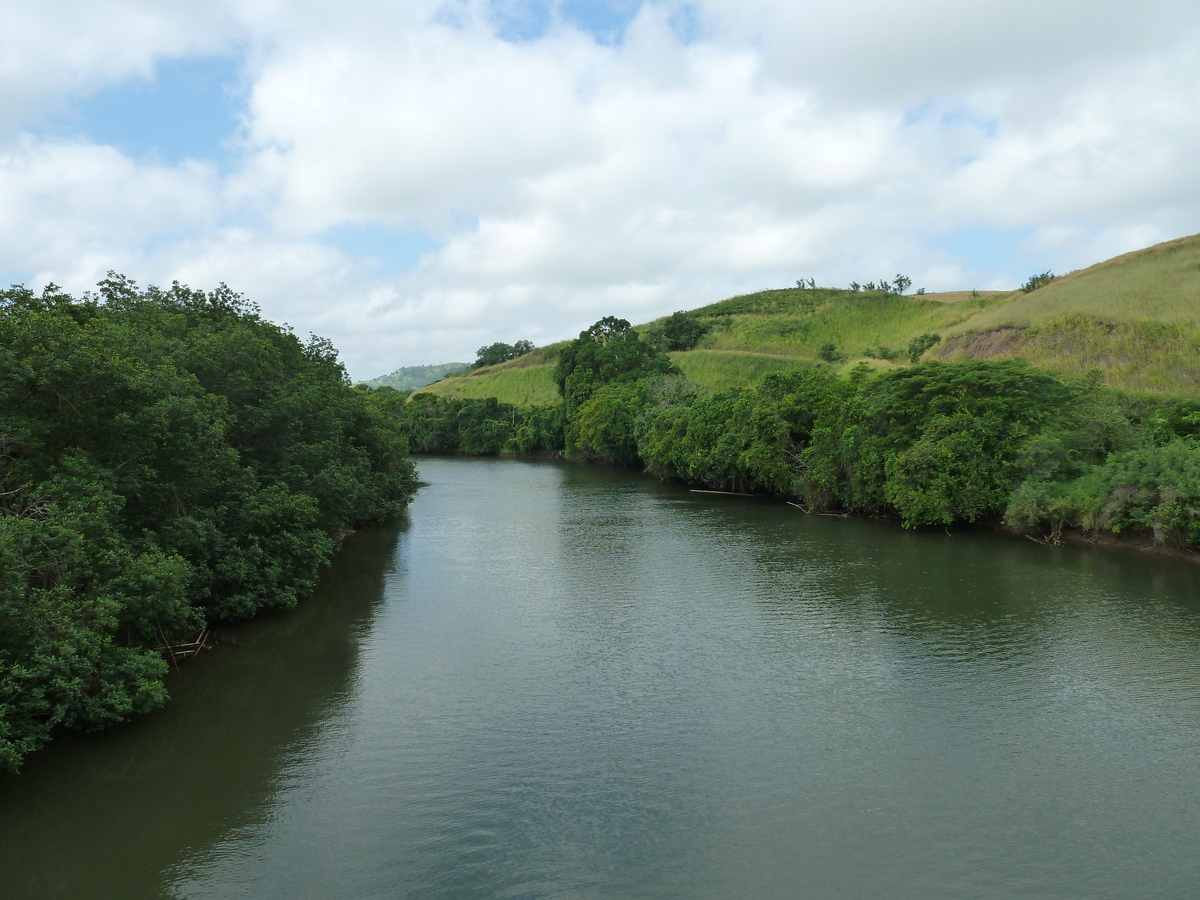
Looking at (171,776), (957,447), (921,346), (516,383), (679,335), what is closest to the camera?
(171,776)

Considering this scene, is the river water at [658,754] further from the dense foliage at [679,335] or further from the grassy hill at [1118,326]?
the dense foliage at [679,335]

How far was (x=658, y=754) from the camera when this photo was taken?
14883 mm

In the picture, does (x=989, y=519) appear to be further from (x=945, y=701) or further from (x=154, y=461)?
(x=154, y=461)

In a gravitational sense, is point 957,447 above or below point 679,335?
below

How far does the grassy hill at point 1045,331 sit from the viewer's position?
4628 cm

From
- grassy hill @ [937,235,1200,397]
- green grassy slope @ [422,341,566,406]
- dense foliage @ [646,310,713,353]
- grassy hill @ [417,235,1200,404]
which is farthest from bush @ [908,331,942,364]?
green grassy slope @ [422,341,566,406]

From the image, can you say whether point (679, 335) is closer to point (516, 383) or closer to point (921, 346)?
point (516, 383)

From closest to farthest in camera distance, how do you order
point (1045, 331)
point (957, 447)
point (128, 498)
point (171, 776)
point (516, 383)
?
point (171, 776), point (128, 498), point (957, 447), point (1045, 331), point (516, 383)

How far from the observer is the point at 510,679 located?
18781 millimetres

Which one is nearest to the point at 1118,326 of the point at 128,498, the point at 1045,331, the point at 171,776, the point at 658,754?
the point at 1045,331

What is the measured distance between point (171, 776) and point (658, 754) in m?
8.65

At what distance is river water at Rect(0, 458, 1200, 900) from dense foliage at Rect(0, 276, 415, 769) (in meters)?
1.42

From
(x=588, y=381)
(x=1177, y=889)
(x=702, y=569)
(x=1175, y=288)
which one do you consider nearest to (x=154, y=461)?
(x=702, y=569)

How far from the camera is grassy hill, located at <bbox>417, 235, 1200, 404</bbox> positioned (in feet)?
152
